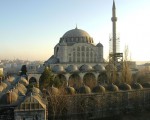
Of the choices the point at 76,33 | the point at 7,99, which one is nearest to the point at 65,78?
the point at 76,33

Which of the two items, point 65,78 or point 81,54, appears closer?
point 65,78

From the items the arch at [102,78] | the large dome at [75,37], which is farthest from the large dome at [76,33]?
the arch at [102,78]

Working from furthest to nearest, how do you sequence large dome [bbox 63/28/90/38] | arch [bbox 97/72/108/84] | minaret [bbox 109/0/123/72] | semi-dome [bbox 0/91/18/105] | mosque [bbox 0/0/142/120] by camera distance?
large dome [bbox 63/28/90/38]
minaret [bbox 109/0/123/72]
arch [bbox 97/72/108/84]
semi-dome [bbox 0/91/18/105]
mosque [bbox 0/0/142/120]

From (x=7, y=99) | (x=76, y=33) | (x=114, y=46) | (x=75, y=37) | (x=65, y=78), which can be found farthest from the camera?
(x=76, y=33)

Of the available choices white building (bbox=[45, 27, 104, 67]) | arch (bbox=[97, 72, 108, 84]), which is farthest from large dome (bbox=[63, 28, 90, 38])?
arch (bbox=[97, 72, 108, 84])

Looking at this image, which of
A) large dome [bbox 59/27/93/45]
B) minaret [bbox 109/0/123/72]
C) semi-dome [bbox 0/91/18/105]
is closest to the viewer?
semi-dome [bbox 0/91/18/105]

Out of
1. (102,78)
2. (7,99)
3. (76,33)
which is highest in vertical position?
(76,33)

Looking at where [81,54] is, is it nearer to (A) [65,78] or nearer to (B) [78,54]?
(B) [78,54]

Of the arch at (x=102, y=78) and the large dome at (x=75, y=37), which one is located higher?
the large dome at (x=75, y=37)

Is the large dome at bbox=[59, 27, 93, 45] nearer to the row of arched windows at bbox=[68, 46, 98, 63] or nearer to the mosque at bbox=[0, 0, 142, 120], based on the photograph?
the mosque at bbox=[0, 0, 142, 120]

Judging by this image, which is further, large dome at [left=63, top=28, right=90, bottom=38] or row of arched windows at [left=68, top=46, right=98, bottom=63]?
large dome at [left=63, top=28, right=90, bottom=38]

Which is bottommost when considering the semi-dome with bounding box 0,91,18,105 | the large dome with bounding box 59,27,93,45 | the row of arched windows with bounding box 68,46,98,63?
the semi-dome with bounding box 0,91,18,105

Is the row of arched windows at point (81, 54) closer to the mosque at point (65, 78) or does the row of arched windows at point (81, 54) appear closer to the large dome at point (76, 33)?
the mosque at point (65, 78)

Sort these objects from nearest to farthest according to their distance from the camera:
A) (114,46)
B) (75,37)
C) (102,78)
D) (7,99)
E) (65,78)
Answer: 1. (7,99)
2. (65,78)
3. (102,78)
4. (114,46)
5. (75,37)
